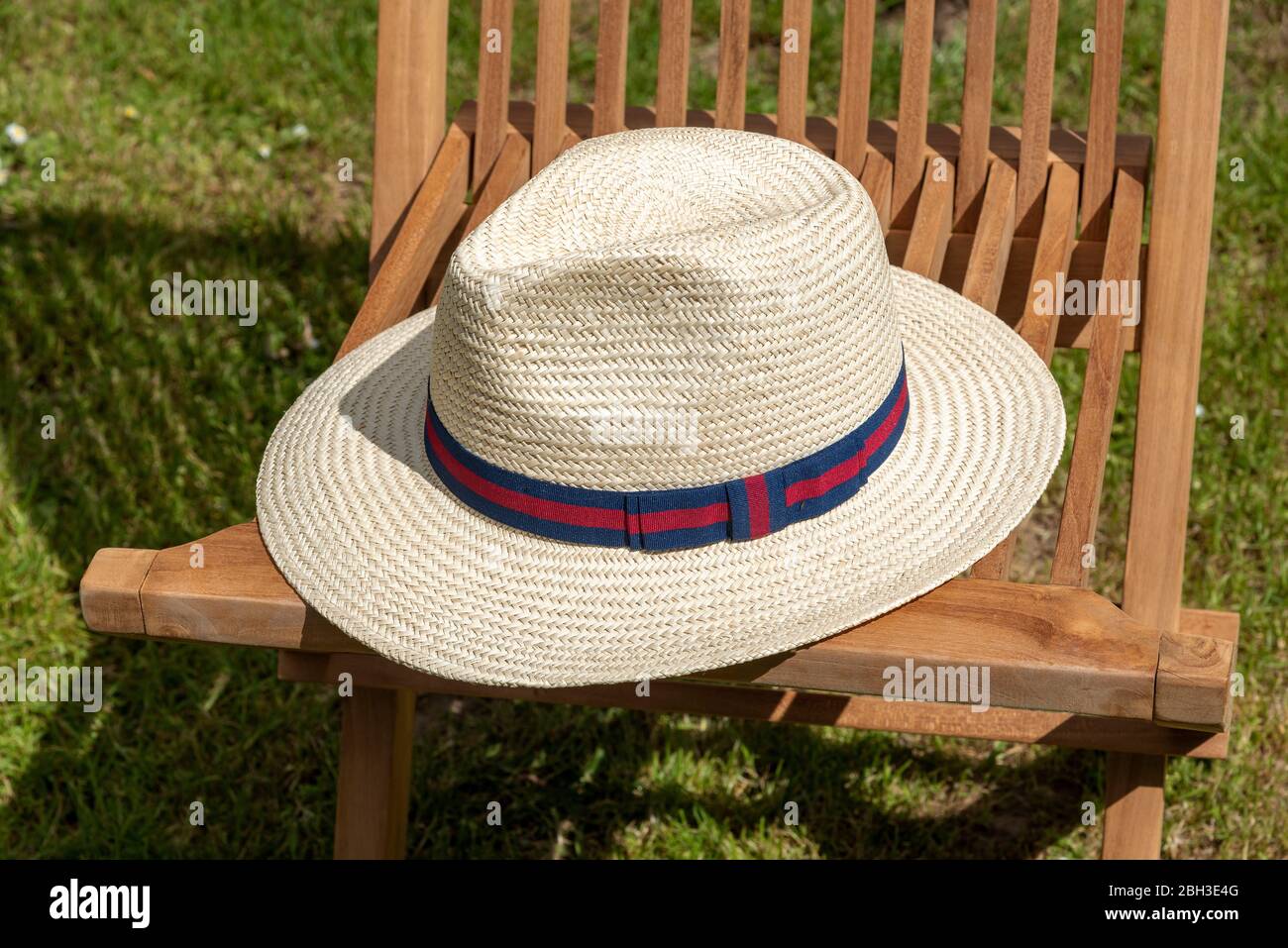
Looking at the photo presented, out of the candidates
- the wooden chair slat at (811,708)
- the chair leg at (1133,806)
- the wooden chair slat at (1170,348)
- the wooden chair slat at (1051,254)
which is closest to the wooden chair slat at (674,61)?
the wooden chair slat at (1051,254)

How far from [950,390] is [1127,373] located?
148 centimetres

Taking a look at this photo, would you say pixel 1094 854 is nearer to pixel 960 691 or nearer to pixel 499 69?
pixel 960 691

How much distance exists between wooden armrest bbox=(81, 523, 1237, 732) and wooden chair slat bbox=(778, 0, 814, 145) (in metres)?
0.89

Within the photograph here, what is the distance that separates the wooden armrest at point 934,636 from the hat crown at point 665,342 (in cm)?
19

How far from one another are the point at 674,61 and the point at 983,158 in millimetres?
437

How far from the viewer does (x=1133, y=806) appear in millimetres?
1922

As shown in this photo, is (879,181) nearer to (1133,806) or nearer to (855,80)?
(855,80)

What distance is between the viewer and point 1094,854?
2.43 meters

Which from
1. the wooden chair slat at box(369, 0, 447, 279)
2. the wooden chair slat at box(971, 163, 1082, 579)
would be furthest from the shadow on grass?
the wooden chair slat at box(369, 0, 447, 279)

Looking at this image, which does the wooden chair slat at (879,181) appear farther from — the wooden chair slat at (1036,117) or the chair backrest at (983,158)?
the wooden chair slat at (1036,117)

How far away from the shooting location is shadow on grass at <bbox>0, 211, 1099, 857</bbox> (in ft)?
8.07

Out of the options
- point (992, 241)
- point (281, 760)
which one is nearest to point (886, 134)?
point (992, 241)

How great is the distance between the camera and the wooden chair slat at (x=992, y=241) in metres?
1.87
